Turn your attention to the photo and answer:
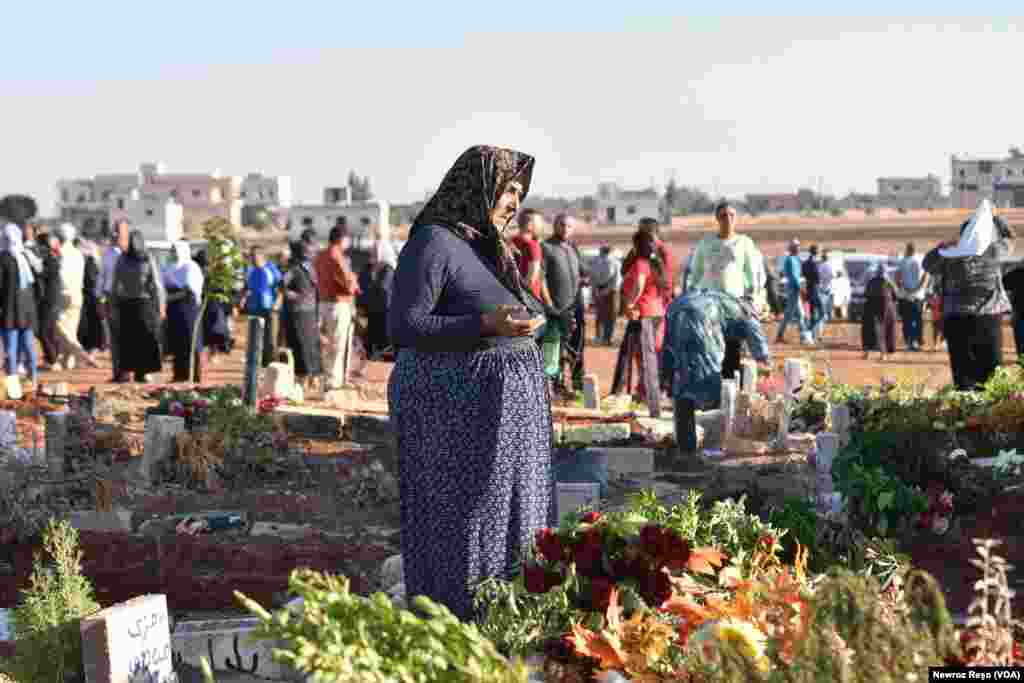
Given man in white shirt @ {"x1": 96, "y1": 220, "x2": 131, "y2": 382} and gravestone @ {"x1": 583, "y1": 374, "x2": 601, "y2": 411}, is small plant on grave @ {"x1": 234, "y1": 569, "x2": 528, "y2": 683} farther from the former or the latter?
man in white shirt @ {"x1": 96, "y1": 220, "x2": 131, "y2": 382}

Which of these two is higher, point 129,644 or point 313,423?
point 313,423

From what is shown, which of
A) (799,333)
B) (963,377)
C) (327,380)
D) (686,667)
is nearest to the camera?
(686,667)

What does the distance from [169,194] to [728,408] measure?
12137cm

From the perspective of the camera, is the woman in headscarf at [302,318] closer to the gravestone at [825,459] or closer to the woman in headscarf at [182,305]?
the woman in headscarf at [182,305]

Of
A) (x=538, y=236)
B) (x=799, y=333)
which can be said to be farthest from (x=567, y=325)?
(x=799, y=333)

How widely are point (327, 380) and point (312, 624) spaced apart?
12.6m

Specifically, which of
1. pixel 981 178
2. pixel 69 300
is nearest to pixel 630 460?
pixel 69 300

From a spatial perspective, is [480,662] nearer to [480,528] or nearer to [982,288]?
[480,528]

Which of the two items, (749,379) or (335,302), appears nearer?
(749,379)

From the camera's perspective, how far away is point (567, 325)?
15.6 metres

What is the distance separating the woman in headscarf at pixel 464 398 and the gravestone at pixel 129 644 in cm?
84

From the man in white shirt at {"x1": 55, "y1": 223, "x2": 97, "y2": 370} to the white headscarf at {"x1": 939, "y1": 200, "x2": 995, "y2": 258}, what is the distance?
9762 millimetres

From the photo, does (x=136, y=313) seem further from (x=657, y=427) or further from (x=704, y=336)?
(x=657, y=427)

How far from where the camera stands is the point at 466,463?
6172mm
